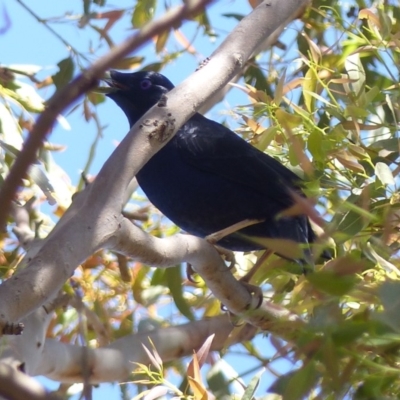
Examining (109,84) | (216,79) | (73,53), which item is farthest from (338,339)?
(109,84)

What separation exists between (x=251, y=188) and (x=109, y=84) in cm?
78

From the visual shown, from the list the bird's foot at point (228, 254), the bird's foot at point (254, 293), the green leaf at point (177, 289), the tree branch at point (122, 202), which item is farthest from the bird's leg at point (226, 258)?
the tree branch at point (122, 202)

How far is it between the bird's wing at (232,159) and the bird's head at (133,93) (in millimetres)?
257

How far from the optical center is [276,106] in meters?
1.90

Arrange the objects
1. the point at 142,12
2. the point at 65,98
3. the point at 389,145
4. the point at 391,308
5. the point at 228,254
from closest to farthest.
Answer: the point at 65,98 < the point at 391,308 < the point at 389,145 < the point at 142,12 < the point at 228,254

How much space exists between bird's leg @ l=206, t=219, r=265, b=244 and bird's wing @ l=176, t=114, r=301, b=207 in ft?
0.38

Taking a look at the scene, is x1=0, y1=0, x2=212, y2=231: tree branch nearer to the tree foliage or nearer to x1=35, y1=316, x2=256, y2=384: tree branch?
the tree foliage

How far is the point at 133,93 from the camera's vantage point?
314cm

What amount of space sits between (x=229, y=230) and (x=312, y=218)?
5.66ft

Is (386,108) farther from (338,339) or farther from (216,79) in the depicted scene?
(338,339)

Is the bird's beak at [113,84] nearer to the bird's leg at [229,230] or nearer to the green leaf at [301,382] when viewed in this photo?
the bird's leg at [229,230]

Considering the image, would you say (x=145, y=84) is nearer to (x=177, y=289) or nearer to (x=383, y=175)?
(x=177, y=289)

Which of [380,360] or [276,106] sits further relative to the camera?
[276,106]

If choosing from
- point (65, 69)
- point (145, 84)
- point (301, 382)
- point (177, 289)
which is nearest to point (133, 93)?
point (145, 84)
